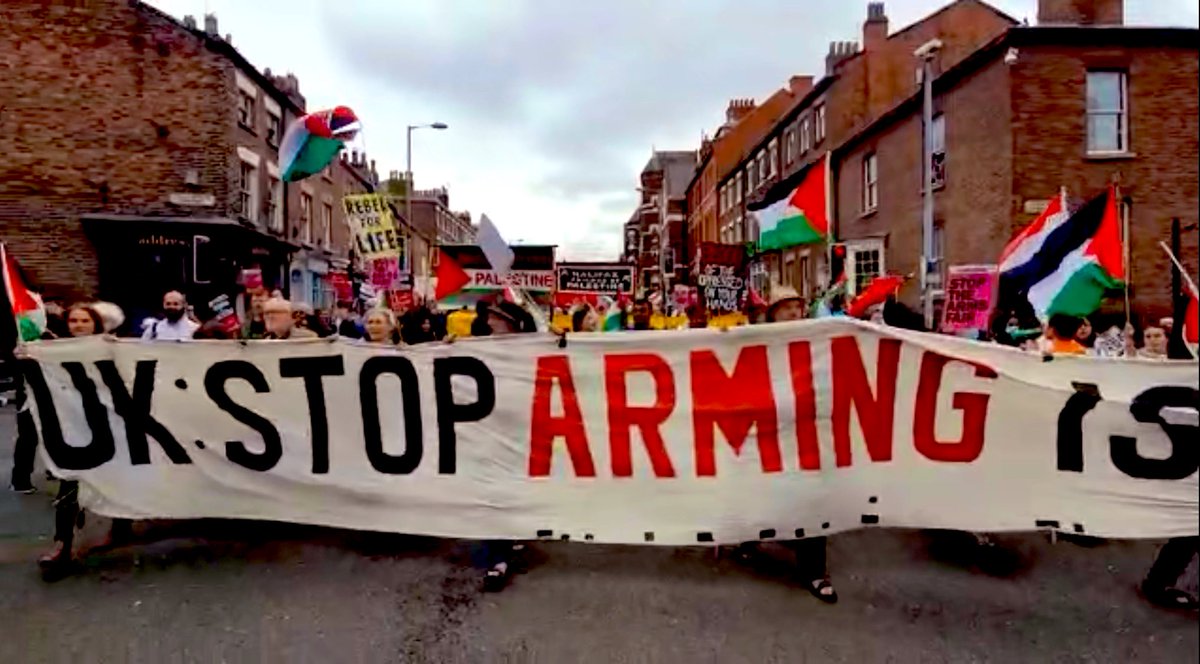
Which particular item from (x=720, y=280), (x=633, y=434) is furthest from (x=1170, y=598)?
(x=720, y=280)

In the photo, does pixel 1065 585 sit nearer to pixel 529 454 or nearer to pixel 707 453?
pixel 707 453

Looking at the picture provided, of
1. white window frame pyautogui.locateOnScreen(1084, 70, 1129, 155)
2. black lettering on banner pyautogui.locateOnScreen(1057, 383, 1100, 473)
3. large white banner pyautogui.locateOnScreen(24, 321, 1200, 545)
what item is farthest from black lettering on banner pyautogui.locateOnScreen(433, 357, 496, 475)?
white window frame pyautogui.locateOnScreen(1084, 70, 1129, 155)

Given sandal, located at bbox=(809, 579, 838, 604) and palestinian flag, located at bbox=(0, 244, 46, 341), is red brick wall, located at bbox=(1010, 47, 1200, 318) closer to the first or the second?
sandal, located at bbox=(809, 579, 838, 604)

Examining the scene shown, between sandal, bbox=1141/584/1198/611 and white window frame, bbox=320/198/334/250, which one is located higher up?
white window frame, bbox=320/198/334/250

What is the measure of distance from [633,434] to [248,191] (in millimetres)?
22223

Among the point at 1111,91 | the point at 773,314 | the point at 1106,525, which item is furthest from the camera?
the point at 1111,91

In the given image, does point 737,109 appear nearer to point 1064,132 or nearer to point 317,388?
point 1064,132

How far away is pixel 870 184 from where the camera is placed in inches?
1033

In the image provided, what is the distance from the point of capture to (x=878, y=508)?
16.5 feet

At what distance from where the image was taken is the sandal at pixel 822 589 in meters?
5.00

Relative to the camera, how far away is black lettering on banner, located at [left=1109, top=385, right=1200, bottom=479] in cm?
467

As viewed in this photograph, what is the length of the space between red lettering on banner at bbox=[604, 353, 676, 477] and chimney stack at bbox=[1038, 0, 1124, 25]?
19141 mm

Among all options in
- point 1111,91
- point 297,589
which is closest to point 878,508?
point 297,589

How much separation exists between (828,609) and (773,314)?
183 centimetres
